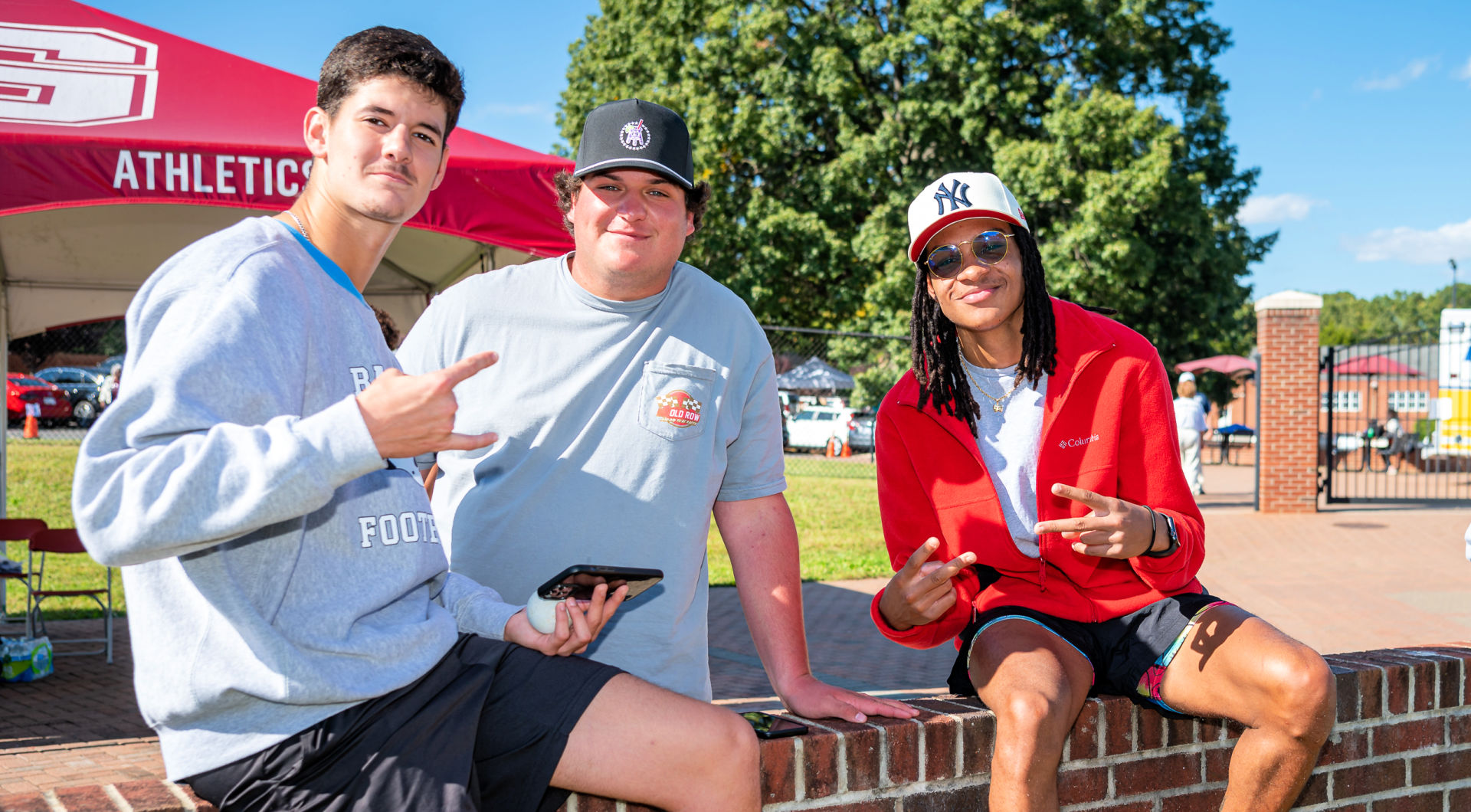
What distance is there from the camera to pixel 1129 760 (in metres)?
2.39

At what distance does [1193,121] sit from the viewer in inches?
811

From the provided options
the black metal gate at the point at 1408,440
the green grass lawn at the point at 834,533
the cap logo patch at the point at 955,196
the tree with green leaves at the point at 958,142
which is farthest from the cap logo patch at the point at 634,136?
the tree with green leaves at the point at 958,142

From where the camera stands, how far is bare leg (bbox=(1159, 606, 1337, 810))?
2.17 m

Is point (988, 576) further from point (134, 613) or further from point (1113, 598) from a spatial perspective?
point (134, 613)

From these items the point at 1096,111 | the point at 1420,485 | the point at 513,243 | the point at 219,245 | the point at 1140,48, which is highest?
the point at 1140,48

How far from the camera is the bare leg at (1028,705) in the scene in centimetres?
208

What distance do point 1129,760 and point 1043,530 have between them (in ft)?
2.18

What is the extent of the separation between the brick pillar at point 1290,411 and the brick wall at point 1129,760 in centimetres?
1209

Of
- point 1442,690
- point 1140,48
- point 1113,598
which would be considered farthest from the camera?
point 1140,48

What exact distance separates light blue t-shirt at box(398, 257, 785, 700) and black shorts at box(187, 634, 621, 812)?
1.53 feet

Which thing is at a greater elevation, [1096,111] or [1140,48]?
[1140,48]

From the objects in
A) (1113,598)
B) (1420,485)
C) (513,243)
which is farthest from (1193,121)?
(1113,598)

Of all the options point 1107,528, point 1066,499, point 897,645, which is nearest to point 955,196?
point 1066,499

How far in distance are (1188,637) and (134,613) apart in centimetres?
215
